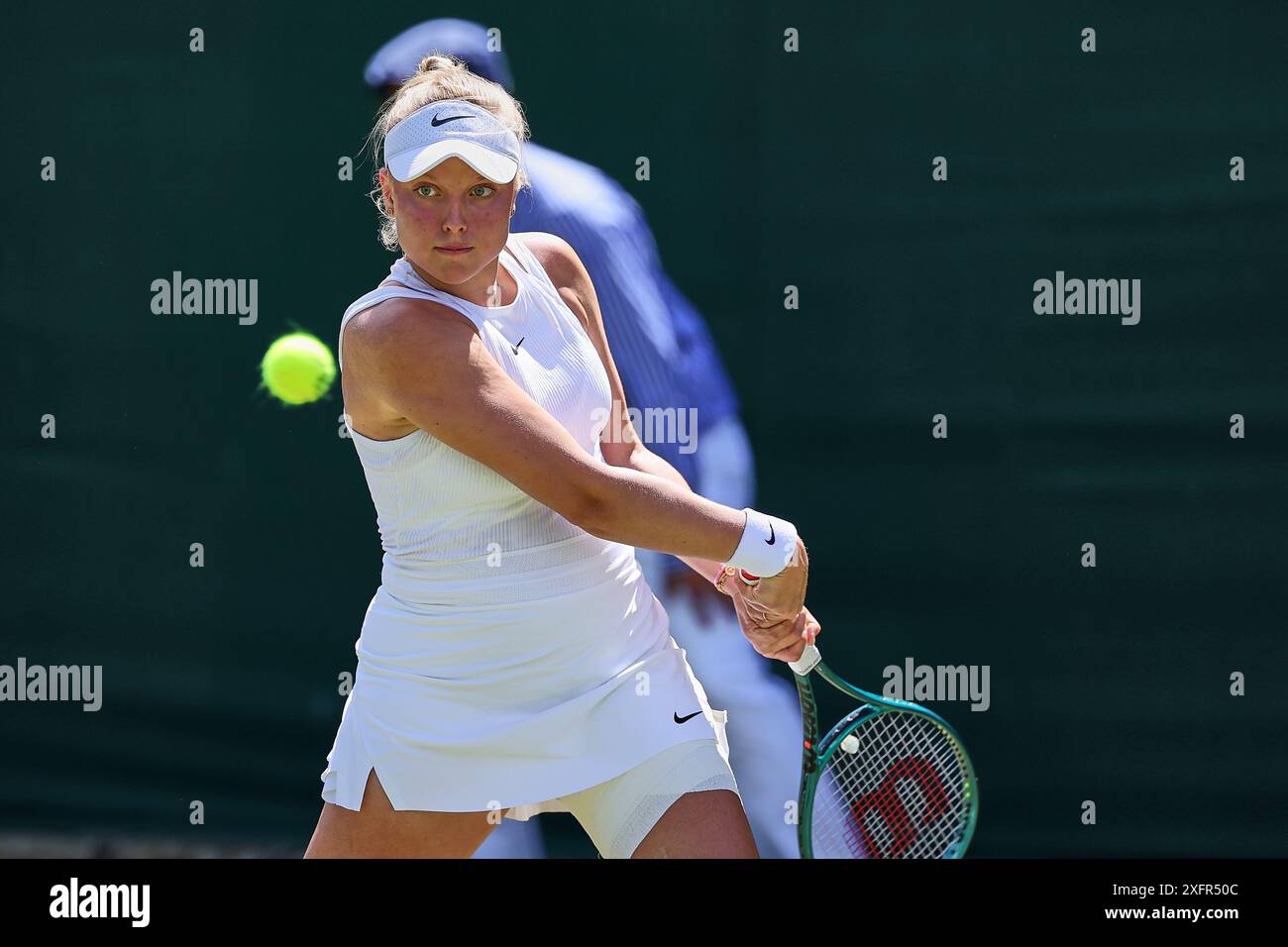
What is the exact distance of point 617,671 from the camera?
84.7 inches

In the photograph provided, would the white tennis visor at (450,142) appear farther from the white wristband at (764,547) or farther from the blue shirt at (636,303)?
the blue shirt at (636,303)

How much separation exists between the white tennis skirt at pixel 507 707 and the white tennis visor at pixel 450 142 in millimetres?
539

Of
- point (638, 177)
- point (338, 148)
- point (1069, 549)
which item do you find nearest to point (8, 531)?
point (338, 148)

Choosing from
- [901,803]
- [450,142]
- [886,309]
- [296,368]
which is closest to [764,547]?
[450,142]

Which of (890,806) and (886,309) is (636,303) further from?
(890,806)

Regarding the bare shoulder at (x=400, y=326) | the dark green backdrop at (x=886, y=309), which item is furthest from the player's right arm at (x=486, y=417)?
the dark green backdrop at (x=886, y=309)

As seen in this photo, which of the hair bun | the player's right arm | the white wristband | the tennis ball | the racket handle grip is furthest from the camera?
the tennis ball

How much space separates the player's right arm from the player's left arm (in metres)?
0.26

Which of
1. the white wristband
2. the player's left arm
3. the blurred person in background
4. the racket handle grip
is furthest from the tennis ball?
the white wristband

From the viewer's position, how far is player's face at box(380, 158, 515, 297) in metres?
2.08

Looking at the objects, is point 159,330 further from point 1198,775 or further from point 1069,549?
point 1198,775

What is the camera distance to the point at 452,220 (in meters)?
2.08

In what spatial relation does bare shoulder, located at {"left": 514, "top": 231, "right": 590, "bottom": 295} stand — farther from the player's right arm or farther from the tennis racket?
the tennis racket

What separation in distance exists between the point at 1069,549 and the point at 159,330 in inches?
82.2
